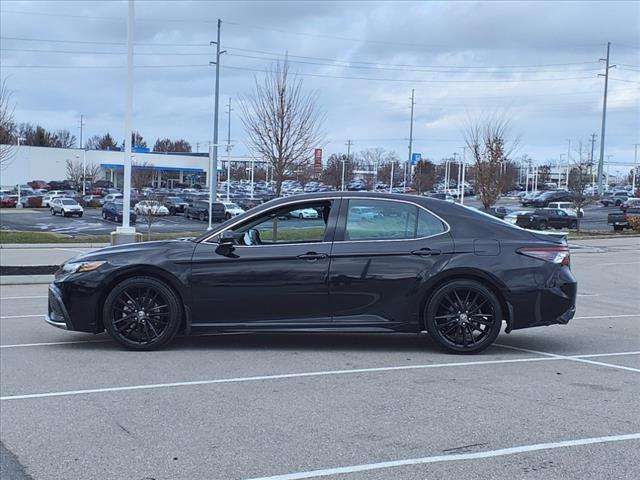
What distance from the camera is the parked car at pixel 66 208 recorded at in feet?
173

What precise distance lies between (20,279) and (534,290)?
11466 millimetres

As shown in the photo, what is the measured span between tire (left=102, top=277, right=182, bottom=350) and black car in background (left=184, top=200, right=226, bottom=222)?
1592 inches

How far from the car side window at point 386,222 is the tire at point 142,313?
1959 mm

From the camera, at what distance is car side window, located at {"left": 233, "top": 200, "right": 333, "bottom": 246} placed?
743 centimetres

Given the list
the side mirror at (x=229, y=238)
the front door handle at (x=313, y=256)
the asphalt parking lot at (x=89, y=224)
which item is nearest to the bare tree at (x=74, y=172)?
the asphalt parking lot at (x=89, y=224)

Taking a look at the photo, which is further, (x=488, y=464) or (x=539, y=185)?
(x=539, y=185)

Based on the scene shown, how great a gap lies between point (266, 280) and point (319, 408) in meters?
2.09

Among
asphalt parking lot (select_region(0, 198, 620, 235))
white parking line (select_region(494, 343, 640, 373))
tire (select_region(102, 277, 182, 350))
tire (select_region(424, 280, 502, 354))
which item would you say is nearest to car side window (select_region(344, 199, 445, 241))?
tire (select_region(424, 280, 502, 354))

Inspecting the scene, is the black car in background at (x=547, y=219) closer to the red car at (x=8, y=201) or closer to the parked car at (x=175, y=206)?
the parked car at (x=175, y=206)

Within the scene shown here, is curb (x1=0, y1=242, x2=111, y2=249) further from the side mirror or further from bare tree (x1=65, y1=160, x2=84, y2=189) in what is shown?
bare tree (x1=65, y1=160, x2=84, y2=189)

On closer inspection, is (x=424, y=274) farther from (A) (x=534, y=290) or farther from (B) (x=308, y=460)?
(B) (x=308, y=460)

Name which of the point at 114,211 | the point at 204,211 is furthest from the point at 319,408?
the point at 204,211

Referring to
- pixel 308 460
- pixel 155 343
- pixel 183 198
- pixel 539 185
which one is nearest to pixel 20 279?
pixel 155 343

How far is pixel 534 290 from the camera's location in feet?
23.8
